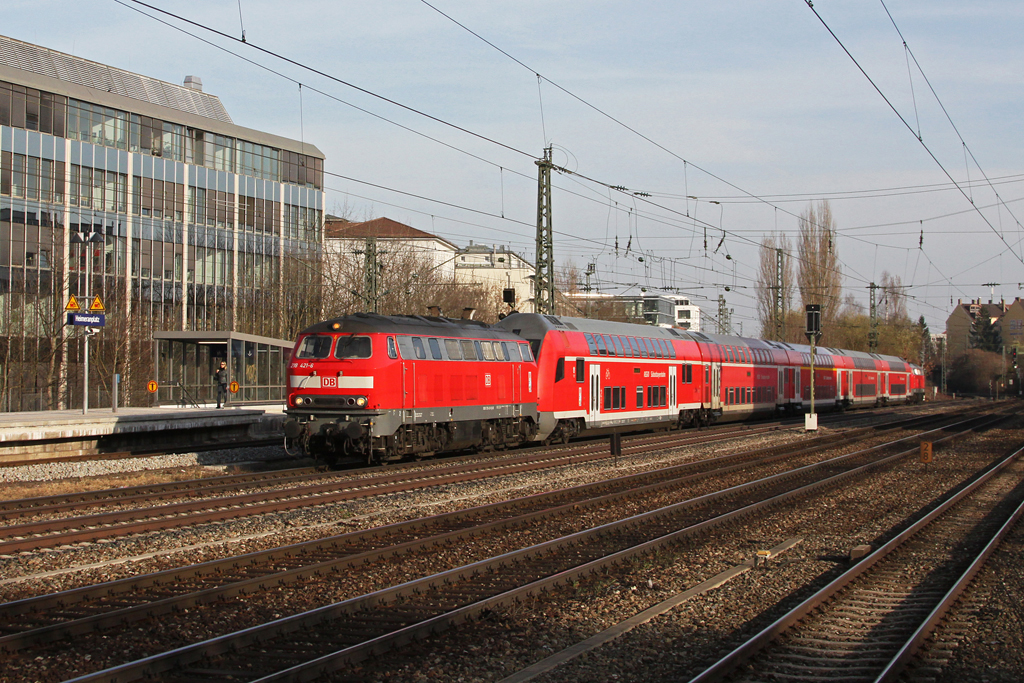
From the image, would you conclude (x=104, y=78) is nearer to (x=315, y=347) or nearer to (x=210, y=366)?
(x=210, y=366)

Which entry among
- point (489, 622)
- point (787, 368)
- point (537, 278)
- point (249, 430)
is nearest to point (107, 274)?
point (249, 430)

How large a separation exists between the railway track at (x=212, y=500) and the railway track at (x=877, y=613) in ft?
26.6

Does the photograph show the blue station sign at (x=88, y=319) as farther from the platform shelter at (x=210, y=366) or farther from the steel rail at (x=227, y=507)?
the steel rail at (x=227, y=507)

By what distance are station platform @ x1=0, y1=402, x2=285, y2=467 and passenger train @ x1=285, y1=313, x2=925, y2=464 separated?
17.4 ft

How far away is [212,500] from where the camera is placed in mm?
14664

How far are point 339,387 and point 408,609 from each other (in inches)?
422

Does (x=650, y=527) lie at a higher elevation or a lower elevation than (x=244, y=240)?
lower

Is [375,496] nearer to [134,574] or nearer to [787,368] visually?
[134,574]

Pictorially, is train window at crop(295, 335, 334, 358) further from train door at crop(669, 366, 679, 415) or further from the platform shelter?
train door at crop(669, 366, 679, 415)

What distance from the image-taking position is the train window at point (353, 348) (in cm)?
1889

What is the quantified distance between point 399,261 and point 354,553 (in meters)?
48.3

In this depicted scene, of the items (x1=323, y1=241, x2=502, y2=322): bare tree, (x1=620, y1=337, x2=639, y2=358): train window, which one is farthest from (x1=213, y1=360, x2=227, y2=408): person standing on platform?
(x1=323, y1=241, x2=502, y2=322): bare tree

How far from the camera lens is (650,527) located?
1329 cm

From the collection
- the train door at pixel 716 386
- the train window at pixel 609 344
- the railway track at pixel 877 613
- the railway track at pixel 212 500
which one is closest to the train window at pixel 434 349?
the railway track at pixel 212 500
